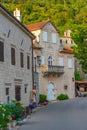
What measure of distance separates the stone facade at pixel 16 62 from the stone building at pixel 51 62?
17444 millimetres

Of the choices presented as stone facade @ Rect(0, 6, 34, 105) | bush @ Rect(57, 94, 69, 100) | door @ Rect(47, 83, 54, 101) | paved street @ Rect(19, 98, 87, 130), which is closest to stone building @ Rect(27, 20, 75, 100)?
door @ Rect(47, 83, 54, 101)

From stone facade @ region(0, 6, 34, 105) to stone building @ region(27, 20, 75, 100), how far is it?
1744 centimetres

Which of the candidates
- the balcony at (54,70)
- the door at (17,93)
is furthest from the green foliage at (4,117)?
the balcony at (54,70)

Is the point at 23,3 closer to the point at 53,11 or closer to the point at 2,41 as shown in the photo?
the point at 53,11

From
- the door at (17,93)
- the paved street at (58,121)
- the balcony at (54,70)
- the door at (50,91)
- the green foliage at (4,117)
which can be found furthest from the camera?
the door at (50,91)

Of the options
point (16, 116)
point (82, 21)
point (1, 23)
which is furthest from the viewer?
point (82, 21)

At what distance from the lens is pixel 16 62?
31.2m

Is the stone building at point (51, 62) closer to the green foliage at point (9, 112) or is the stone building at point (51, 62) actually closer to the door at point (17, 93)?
the door at point (17, 93)

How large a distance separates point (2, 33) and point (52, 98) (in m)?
33.1

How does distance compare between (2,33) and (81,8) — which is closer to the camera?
(2,33)

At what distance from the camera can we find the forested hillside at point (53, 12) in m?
95.6

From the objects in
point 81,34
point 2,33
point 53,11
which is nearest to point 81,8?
point 53,11

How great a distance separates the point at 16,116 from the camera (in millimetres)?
A: 21469

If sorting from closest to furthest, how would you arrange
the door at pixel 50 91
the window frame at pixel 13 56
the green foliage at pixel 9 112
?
the green foliage at pixel 9 112 < the window frame at pixel 13 56 < the door at pixel 50 91
